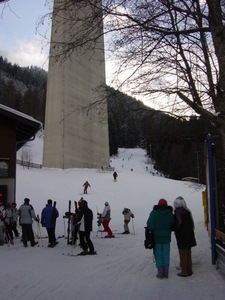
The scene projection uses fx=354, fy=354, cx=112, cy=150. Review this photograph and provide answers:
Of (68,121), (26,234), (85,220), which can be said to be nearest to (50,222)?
(26,234)

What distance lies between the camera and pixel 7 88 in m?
109

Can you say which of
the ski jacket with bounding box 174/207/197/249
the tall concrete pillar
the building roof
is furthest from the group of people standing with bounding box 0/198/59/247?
the tall concrete pillar

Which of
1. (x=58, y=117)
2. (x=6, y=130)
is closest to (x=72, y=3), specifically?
(x=6, y=130)

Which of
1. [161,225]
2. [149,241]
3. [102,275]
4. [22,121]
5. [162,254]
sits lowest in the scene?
[102,275]

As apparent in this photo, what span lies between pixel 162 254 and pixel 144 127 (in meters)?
5.52

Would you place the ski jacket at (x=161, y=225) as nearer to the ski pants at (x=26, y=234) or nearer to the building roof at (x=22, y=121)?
the ski pants at (x=26, y=234)

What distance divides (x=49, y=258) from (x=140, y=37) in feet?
18.6

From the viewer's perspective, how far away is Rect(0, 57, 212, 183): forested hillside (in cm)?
880

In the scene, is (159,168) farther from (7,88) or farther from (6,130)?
(6,130)

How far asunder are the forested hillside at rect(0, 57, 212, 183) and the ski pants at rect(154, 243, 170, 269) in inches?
123

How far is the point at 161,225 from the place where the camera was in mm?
6418

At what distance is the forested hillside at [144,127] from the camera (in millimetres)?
8805

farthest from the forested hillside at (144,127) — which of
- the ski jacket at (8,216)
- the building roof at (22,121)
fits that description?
the ski jacket at (8,216)

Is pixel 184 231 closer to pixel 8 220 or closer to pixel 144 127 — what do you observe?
pixel 144 127
